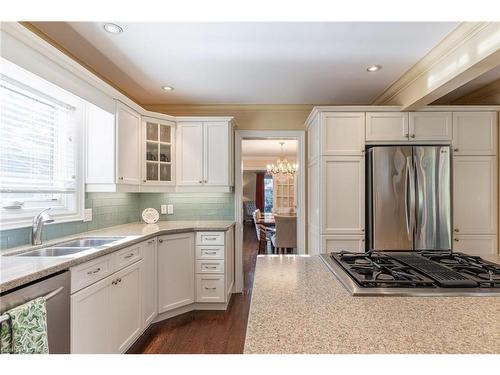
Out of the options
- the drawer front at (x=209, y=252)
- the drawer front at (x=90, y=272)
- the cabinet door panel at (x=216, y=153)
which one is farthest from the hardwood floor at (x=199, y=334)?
the cabinet door panel at (x=216, y=153)

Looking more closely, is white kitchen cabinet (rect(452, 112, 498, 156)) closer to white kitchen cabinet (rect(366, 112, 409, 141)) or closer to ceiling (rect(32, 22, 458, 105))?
white kitchen cabinet (rect(366, 112, 409, 141))

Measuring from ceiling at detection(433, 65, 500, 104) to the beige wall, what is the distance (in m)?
1.69

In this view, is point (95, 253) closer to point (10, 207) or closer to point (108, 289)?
point (108, 289)

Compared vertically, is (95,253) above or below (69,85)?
below

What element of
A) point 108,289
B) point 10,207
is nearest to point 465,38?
point 108,289

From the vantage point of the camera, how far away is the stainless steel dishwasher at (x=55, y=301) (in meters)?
1.19

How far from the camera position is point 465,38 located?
1.94m

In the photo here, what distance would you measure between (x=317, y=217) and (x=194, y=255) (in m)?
1.40

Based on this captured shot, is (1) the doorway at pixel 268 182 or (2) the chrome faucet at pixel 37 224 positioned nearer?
(2) the chrome faucet at pixel 37 224

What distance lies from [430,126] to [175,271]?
9.85 feet

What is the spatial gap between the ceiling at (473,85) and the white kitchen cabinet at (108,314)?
3745 mm

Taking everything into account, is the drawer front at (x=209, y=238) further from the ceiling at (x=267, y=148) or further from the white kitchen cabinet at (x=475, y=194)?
the ceiling at (x=267, y=148)

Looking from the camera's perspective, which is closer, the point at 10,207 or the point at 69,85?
the point at 10,207
